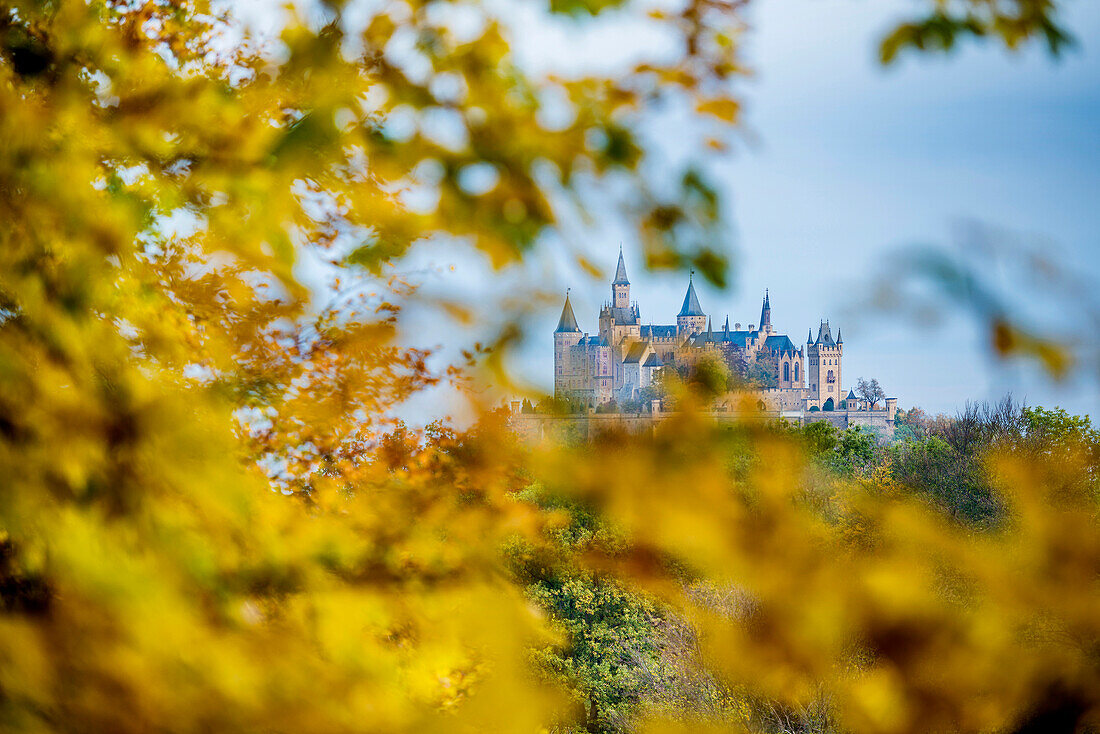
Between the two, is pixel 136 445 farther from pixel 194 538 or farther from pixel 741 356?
pixel 741 356

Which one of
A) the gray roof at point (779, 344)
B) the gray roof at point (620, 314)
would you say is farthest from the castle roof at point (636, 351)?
the gray roof at point (779, 344)

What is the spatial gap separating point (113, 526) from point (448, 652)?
1.25 feet

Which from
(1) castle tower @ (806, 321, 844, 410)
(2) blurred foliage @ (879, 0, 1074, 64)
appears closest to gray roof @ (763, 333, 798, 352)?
(1) castle tower @ (806, 321, 844, 410)

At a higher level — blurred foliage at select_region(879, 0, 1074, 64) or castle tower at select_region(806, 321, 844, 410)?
blurred foliage at select_region(879, 0, 1074, 64)

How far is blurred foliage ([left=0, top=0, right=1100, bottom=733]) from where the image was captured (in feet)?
2.32

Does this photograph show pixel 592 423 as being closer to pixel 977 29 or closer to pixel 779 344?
pixel 977 29

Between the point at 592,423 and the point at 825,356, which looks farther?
the point at 825,356

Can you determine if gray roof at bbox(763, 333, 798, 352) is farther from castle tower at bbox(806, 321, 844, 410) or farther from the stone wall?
the stone wall

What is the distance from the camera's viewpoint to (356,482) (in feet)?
4.42

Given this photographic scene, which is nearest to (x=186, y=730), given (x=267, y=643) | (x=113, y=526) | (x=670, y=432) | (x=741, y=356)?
(x=267, y=643)

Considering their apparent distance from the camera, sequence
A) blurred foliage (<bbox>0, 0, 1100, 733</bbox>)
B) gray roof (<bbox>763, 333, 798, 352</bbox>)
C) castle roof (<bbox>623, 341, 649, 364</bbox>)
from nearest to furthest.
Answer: blurred foliage (<bbox>0, 0, 1100, 733</bbox>) → castle roof (<bbox>623, 341, 649, 364</bbox>) → gray roof (<bbox>763, 333, 798, 352</bbox>)

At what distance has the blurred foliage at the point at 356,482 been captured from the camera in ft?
2.32

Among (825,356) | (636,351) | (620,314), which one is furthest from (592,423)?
(825,356)

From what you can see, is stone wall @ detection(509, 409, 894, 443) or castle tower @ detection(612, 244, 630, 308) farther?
castle tower @ detection(612, 244, 630, 308)
